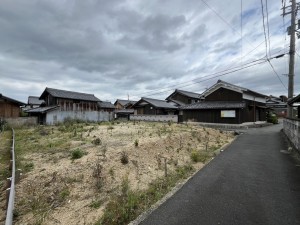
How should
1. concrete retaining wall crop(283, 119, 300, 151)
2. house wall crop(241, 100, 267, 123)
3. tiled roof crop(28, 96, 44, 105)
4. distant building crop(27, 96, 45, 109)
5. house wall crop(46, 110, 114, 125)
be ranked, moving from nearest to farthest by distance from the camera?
concrete retaining wall crop(283, 119, 300, 151)
house wall crop(241, 100, 267, 123)
house wall crop(46, 110, 114, 125)
distant building crop(27, 96, 45, 109)
tiled roof crop(28, 96, 44, 105)

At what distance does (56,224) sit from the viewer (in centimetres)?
391

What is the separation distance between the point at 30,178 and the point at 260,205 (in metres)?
6.29

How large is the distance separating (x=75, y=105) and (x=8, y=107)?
969 cm

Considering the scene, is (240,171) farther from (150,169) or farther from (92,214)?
(92,214)

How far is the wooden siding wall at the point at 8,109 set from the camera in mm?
26527

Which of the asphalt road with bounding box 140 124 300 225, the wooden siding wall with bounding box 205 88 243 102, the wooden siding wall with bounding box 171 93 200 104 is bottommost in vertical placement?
the asphalt road with bounding box 140 124 300 225

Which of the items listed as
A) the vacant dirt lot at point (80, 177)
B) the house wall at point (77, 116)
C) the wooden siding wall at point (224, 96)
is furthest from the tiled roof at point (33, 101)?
the vacant dirt lot at point (80, 177)

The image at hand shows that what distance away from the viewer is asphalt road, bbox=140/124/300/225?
146 inches

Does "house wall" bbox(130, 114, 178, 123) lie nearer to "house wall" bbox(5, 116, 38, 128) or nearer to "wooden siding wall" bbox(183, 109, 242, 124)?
"wooden siding wall" bbox(183, 109, 242, 124)

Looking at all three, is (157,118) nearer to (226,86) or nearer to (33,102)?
(226,86)

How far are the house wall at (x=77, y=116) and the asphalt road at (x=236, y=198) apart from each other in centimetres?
2816

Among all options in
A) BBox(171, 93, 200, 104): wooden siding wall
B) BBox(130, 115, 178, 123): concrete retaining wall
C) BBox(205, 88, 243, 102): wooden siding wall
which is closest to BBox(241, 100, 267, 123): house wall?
BBox(205, 88, 243, 102): wooden siding wall

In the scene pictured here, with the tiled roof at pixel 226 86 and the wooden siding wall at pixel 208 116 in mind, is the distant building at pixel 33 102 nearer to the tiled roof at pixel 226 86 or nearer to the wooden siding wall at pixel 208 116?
the wooden siding wall at pixel 208 116

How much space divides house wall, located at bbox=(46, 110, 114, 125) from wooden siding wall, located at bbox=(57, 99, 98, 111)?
0.74 metres
